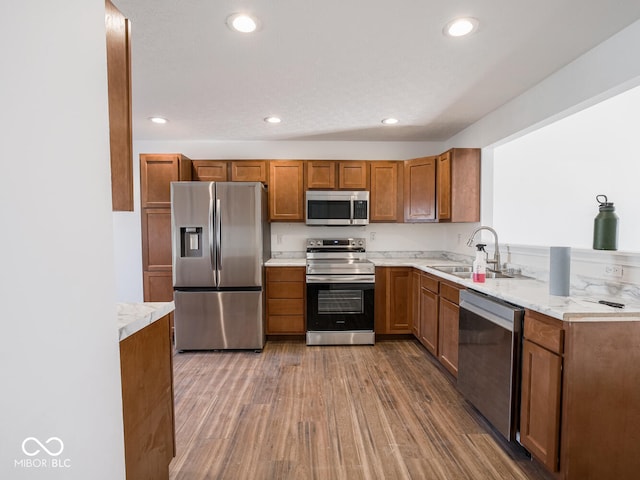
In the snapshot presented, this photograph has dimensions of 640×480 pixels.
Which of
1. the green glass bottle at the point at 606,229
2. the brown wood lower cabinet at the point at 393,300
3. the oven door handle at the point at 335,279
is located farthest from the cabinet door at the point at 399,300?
the green glass bottle at the point at 606,229

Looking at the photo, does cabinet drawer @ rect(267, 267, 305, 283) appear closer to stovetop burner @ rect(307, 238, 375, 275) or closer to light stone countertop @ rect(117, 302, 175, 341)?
stovetop burner @ rect(307, 238, 375, 275)

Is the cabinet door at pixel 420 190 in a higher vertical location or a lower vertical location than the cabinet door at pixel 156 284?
higher

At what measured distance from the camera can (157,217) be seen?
3.51 m

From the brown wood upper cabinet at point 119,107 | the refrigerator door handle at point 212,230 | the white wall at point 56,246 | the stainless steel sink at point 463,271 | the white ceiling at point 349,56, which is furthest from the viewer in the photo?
the refrigerator door handle at point 212,230

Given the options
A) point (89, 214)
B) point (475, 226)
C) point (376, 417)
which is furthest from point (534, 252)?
point (89, 214)

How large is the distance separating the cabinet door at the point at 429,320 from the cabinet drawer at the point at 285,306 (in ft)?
4.28

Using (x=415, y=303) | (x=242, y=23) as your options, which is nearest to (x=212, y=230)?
(x=242, y=23)

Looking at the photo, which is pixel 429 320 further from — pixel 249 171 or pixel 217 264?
pixel 249 171

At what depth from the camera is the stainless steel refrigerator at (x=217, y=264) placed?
321 cm

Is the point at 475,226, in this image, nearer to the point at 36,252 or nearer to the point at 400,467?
the point at 400,467

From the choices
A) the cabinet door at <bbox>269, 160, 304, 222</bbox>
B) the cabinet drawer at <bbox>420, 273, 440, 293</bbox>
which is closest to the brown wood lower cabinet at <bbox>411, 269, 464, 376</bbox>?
the cabinet drawer at <bbox>420, 273, 440, 293</bbox>

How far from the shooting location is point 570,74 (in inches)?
83.2

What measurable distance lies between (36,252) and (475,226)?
3523 mm

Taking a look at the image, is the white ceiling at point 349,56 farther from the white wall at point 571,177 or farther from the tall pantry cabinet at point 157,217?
the tall pantry cabinet at point 157,217
